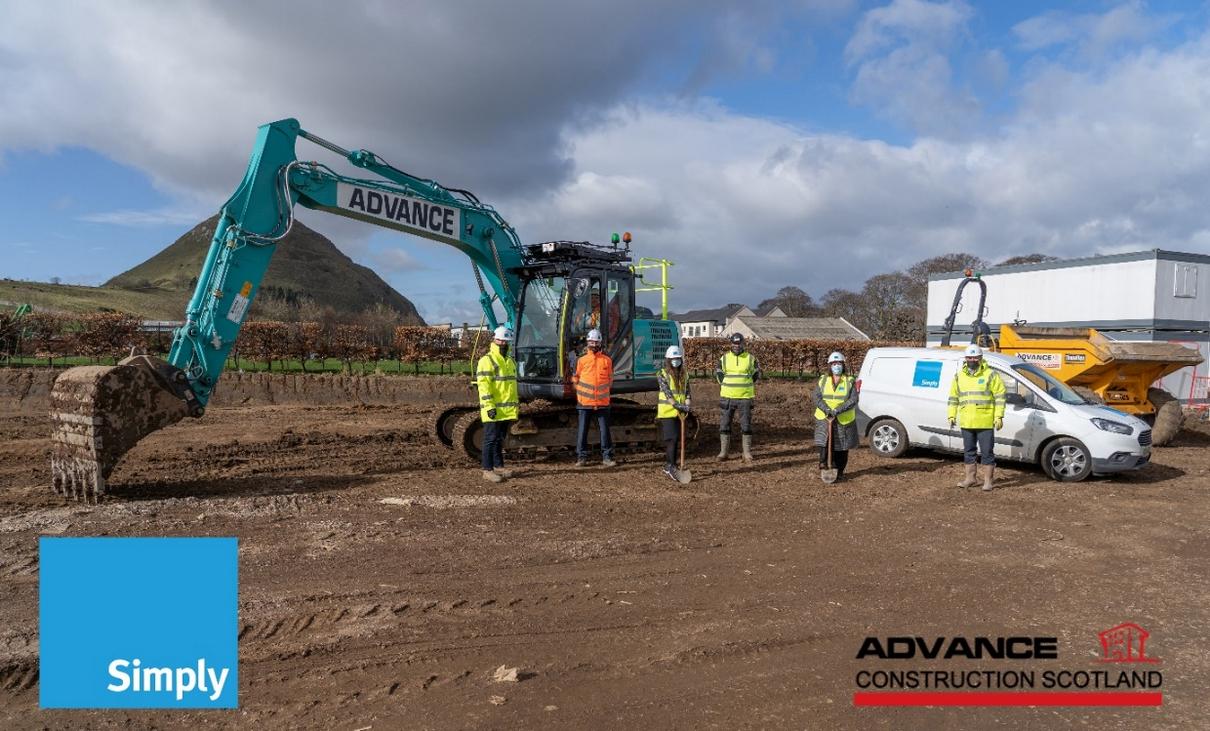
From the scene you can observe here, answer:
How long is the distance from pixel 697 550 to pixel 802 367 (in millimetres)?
22615

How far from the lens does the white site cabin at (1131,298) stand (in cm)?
1942

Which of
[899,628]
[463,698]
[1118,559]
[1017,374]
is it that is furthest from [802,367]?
[463,698]

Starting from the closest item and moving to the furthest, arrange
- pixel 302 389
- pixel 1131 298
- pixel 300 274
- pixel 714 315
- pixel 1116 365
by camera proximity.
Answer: pixel 1116 365
pixel 302 389
pixel 1131 298
pixel 714 315
pixel 300 274

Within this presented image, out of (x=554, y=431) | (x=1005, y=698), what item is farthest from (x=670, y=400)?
(x=1005, y=698)

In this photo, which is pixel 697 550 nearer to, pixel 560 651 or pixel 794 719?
pixel 560 651

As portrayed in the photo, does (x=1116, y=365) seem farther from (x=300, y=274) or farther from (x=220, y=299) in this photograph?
(x=300, y=274)

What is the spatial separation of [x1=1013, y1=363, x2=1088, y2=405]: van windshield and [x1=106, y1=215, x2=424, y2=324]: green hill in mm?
78841

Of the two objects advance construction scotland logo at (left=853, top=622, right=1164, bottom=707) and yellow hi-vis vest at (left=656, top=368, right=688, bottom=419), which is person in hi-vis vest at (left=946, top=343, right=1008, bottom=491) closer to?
yellow hi-vis vest at (left=656, top=368, right=688, bottom=419)

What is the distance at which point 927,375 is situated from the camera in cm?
1106

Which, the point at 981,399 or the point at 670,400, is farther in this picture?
the point at 670,400

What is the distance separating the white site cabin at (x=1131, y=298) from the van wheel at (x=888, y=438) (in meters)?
10.9

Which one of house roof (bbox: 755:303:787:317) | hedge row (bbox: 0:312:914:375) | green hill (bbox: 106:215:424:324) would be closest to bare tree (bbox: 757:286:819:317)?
house roof (bbox: 755:303:787:317)

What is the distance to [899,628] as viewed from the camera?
4.89 m

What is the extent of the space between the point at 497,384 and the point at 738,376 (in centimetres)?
383
